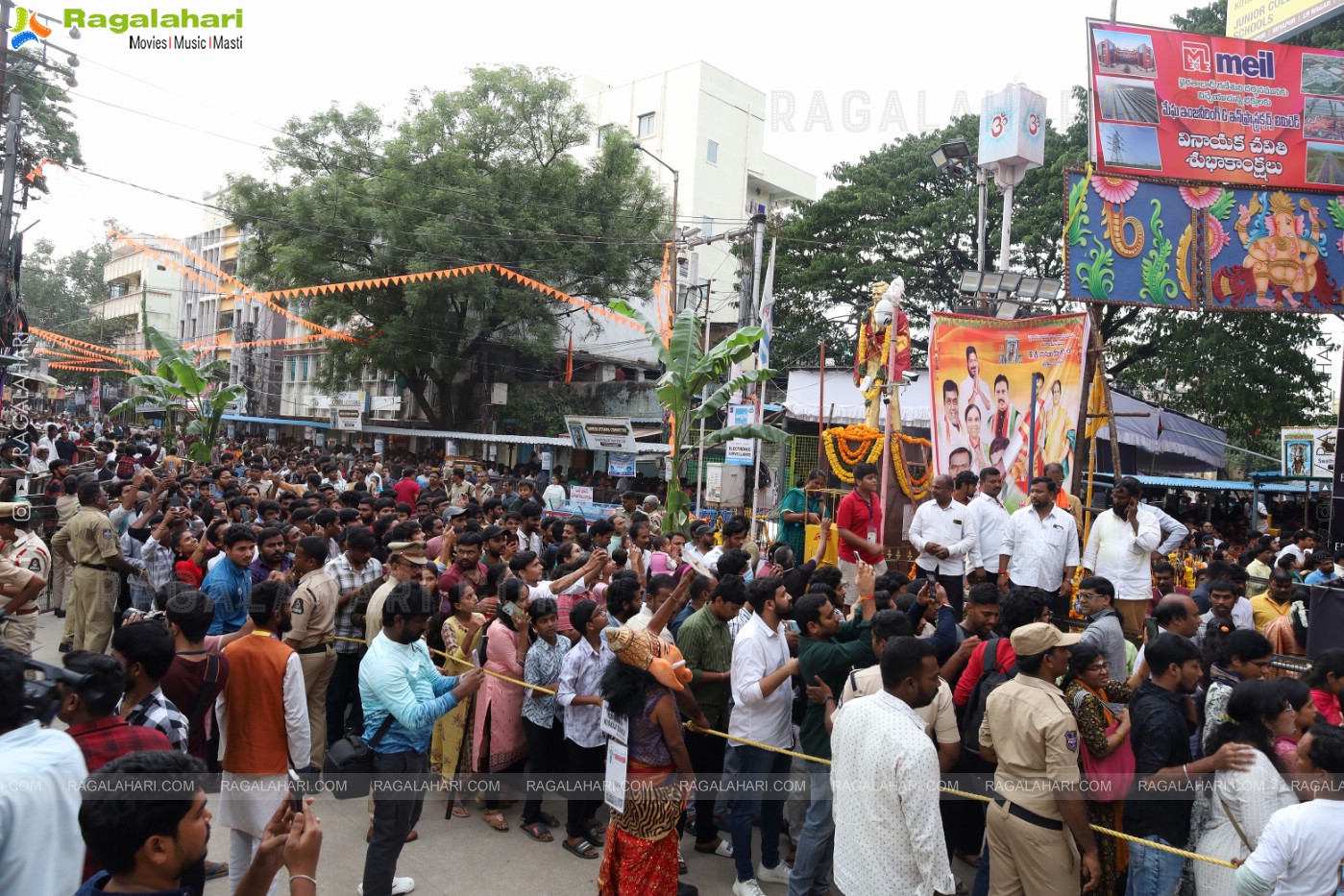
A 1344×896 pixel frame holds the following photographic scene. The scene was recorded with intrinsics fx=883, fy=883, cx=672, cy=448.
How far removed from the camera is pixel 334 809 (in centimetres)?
564

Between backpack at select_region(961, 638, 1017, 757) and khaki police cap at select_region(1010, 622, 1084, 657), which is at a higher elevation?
khaki police cap at select_region(1010, 622, 1084, 657)

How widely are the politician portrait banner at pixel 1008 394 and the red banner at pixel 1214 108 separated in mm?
2387

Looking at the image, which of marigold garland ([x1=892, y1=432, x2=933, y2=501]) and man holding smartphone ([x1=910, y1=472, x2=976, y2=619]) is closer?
man holding smartphone ([x1=910, y1=472, x2=976, y2=619])

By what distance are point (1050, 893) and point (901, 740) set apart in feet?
3.22

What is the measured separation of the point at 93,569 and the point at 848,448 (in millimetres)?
8566

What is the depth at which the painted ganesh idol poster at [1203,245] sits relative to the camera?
437 inches

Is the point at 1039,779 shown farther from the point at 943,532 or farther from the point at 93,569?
the point at 93,569

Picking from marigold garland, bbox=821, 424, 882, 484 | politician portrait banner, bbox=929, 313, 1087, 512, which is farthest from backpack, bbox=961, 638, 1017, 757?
marigold garland, bbox=821, 424, 882, 484

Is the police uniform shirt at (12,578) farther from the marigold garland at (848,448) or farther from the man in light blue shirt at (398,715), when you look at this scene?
the marigold garland at (848,448)

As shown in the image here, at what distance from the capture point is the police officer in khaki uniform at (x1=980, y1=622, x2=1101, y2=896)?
11.7ft

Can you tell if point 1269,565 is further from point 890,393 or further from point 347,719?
point 347,719

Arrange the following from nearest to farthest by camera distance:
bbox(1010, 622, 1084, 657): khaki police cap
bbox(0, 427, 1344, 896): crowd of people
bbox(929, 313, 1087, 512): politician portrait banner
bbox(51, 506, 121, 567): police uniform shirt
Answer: bbox(0, 427, 1344, 896): crowd of people < bbox(1010, 622, 1084, 657): khaki police cap < bbox(51, 506, 121, 567): police uniform shirt < bbox(929, 313, 1087, 512): politician portrait banner

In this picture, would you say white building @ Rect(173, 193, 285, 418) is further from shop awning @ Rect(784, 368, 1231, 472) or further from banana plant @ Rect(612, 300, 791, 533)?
banana plant @ Rect(612, 300, 791, 533)

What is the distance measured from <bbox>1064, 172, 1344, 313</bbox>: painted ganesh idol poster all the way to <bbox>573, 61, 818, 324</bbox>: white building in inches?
1024
